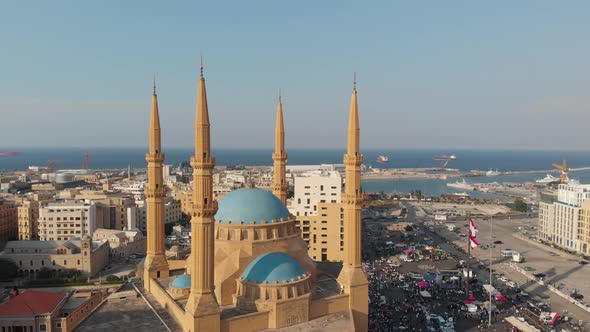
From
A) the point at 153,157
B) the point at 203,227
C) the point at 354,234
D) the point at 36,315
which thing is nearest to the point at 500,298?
the point at 354,234

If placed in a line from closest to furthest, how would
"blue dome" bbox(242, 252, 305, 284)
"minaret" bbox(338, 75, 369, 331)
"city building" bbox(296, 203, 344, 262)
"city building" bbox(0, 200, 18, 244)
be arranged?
"blue dome" bbox(242, 252, 305, 284) → "minaret" bbox(338, 75, 369, 331) → "city building" bbox(296, 203, 344, 262) → "city building" bbox(0, 200, 18, 244)

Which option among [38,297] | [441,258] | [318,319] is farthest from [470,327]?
[38,297]

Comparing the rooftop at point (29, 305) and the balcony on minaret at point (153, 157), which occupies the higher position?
the balcony on minaret at point (153, 157)

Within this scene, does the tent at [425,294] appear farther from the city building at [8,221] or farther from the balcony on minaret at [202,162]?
the city building at [8,221]

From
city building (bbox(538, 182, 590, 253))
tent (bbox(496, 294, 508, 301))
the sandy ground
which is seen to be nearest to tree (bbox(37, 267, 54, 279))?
tent (bbox(496, 294, 508, 301))

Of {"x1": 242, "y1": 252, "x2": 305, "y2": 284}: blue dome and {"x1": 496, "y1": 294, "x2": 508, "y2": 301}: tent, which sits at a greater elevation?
{"x1": 242, "y1": 252, "x2": 305, "y2": 284}: blue dome

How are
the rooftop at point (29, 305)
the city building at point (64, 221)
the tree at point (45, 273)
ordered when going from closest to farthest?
the rooftop at point (29, 305) → the tree at point (45, 273) → the city building at point (64, 221)

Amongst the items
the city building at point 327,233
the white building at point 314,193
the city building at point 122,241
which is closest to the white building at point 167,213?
the city building at point 122,241

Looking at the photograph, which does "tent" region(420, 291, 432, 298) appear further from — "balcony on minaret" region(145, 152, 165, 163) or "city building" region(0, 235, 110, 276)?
"city building" region(0, 235, 110, 276)
